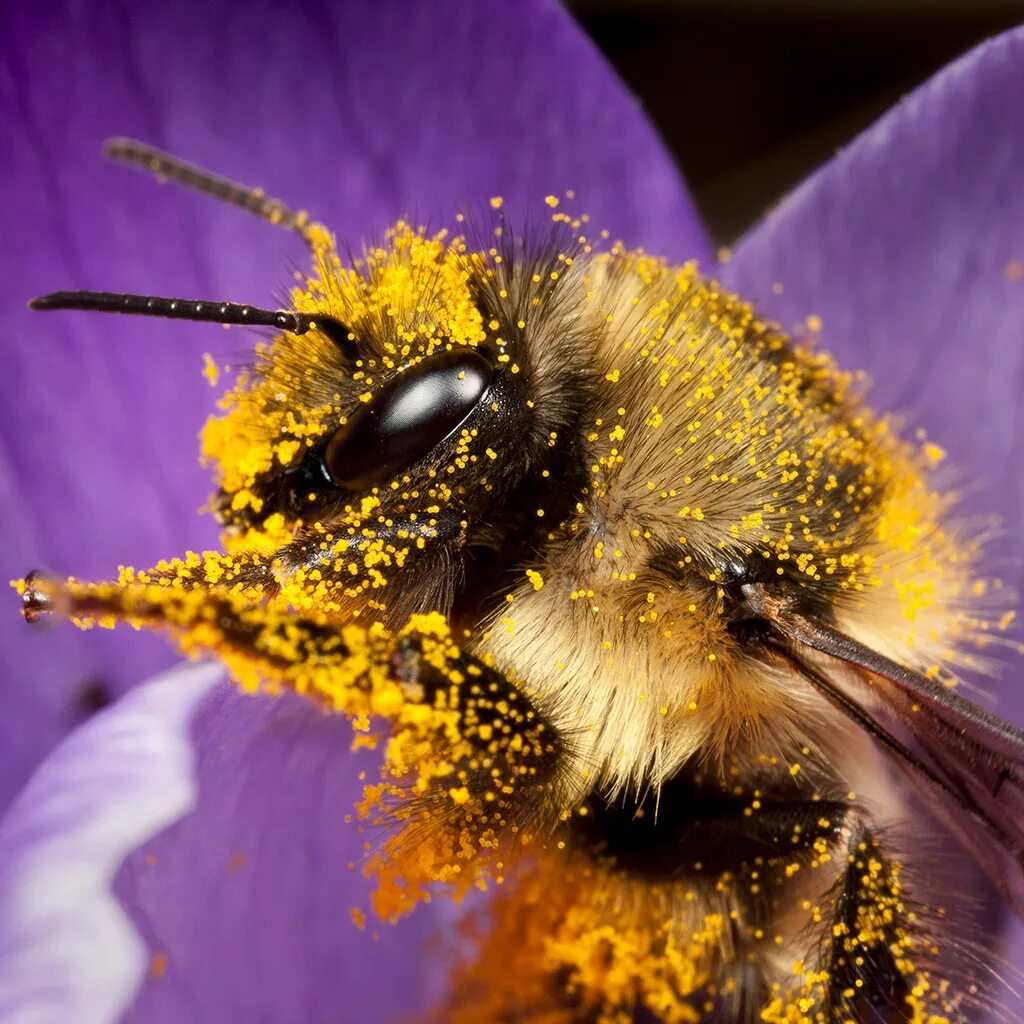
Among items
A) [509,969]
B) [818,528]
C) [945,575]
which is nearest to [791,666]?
[818,528]

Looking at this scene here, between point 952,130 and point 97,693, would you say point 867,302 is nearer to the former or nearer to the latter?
point 952,130

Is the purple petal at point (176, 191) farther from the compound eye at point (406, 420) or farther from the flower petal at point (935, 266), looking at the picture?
the compound eye at point (406, 420)

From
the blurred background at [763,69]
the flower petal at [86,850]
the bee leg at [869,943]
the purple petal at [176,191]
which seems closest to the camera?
the flower petal at [86,850]

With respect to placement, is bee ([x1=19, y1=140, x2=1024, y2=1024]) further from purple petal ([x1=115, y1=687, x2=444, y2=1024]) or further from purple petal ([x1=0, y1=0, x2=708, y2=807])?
purple petal ([x1=0, y1=0, x2=708, y2=807])

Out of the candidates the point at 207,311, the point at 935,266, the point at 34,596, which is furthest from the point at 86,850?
the point at 935,266

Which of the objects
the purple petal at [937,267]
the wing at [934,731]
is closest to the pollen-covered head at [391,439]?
the wing at [934,731]

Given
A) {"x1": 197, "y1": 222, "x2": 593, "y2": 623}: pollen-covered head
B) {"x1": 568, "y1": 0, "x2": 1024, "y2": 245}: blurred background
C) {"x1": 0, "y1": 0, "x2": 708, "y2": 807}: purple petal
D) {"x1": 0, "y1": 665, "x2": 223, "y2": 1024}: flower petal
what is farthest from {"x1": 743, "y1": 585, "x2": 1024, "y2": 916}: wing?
{"x1": 568, "y1": 0, "x2": 1024, "y2": 245}: blurred background
